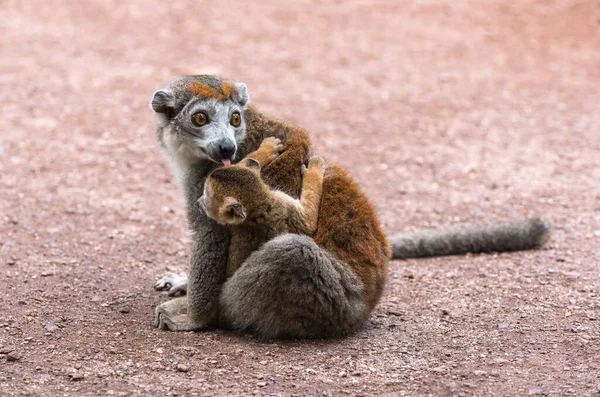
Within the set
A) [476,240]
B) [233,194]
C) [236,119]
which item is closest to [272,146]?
[236,119]

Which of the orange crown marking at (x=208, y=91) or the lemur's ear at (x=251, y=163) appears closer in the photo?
the lemur's ear at (x=251, y=163)

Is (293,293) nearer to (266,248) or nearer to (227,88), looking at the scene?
(266,248)

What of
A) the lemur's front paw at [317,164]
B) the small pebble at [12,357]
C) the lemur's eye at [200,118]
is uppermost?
the lemur's eye at [200,118]

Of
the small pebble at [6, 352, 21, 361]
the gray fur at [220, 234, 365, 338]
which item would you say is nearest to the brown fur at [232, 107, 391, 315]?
the gray fur at [220, 234, 365, 338]

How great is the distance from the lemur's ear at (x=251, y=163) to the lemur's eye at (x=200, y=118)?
0.58 metres

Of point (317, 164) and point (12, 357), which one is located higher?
point (317, 164)

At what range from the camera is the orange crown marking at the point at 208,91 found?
23.4 ft

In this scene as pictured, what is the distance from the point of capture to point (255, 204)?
261 inches

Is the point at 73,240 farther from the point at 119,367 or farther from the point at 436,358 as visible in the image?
the point at 436,358

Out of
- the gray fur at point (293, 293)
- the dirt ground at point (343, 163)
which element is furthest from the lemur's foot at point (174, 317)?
the gray fur at point (293, 293)

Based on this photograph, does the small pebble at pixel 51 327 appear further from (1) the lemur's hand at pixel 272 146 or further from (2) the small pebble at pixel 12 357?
(1) the lemur's hand at pixel 272 146

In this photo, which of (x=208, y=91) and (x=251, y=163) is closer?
(x=251, y=163)

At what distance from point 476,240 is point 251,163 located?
3697 mm

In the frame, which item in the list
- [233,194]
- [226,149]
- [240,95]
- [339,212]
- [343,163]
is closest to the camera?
[233,194]
